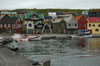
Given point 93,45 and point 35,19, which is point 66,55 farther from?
point 35,19

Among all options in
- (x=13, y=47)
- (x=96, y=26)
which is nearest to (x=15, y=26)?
(x=96, y=26)

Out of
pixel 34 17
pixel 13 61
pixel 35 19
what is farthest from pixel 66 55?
pixel 34 17

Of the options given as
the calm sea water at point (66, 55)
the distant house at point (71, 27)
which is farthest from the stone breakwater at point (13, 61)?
the distant house at point (71, 27)

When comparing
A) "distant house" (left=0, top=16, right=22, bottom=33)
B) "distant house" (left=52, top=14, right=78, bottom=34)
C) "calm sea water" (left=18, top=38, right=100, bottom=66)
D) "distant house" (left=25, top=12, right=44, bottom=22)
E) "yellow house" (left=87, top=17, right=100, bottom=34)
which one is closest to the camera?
"calm sea water" (left=18, top=38, right=100, bottom=66)

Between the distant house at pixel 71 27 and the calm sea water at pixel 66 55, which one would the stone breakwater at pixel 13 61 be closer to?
the calm sea water at pixel 66 55

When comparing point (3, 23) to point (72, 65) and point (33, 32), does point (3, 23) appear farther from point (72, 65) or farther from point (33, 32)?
point (72, 65)

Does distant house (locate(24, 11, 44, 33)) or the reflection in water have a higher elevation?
distant house (locate(24, 11, 44, 33))

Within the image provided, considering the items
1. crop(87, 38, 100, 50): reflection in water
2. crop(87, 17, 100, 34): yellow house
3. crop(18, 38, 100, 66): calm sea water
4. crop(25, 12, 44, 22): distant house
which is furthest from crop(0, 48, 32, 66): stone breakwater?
crop(25, 12, 44, 22): distant house

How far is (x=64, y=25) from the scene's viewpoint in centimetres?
10800

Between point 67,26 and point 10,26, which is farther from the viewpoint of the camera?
Answer: point 67,26

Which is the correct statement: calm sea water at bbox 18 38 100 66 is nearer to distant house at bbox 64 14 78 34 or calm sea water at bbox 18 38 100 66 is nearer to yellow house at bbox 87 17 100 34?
distant house at bbox 64 14 78 34

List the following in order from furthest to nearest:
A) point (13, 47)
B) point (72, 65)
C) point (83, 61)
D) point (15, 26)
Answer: point (15, 26), point (13, 47), point (83, 61), point (72, 65)

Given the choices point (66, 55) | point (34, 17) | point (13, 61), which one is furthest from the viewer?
point (34, 17)

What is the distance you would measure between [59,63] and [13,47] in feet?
65.8
